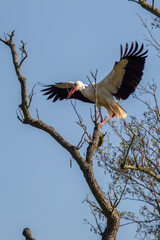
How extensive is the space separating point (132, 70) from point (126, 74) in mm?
189

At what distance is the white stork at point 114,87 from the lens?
26.7 feet

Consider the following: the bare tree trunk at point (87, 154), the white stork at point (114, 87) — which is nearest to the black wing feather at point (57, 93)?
the white stork at point (114, 87)

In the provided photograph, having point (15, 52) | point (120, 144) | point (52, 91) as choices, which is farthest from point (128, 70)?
point (15, 52)

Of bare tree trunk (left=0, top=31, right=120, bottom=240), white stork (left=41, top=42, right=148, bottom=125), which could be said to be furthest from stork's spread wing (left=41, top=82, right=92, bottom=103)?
bare tree trunk (left=0, top=31, right=120, bottom=240)

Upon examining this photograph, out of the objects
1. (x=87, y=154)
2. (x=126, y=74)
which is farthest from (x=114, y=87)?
(x=87, y=154)

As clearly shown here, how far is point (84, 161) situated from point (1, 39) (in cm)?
186

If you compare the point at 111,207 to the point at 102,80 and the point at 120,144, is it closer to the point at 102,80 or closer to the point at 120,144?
the point at 120,144

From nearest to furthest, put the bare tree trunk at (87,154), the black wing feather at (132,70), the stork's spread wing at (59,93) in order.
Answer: the bare tree trunk at (87,154) → the black wing feather at (132,70) → the stork's spread wing at (59,93)

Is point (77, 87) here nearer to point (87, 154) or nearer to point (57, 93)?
point (57, 93)

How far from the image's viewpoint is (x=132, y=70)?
8297mm

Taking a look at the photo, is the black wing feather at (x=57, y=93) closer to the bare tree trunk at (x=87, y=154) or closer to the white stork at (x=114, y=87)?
the white stork at (x=114, y=87)

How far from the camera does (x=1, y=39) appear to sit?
5746 mm

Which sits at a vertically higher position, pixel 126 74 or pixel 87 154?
pixel 126 74

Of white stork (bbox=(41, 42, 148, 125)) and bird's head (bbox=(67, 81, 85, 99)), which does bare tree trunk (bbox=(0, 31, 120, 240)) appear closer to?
white stork (bbox=(41, 42, 148, 125))
